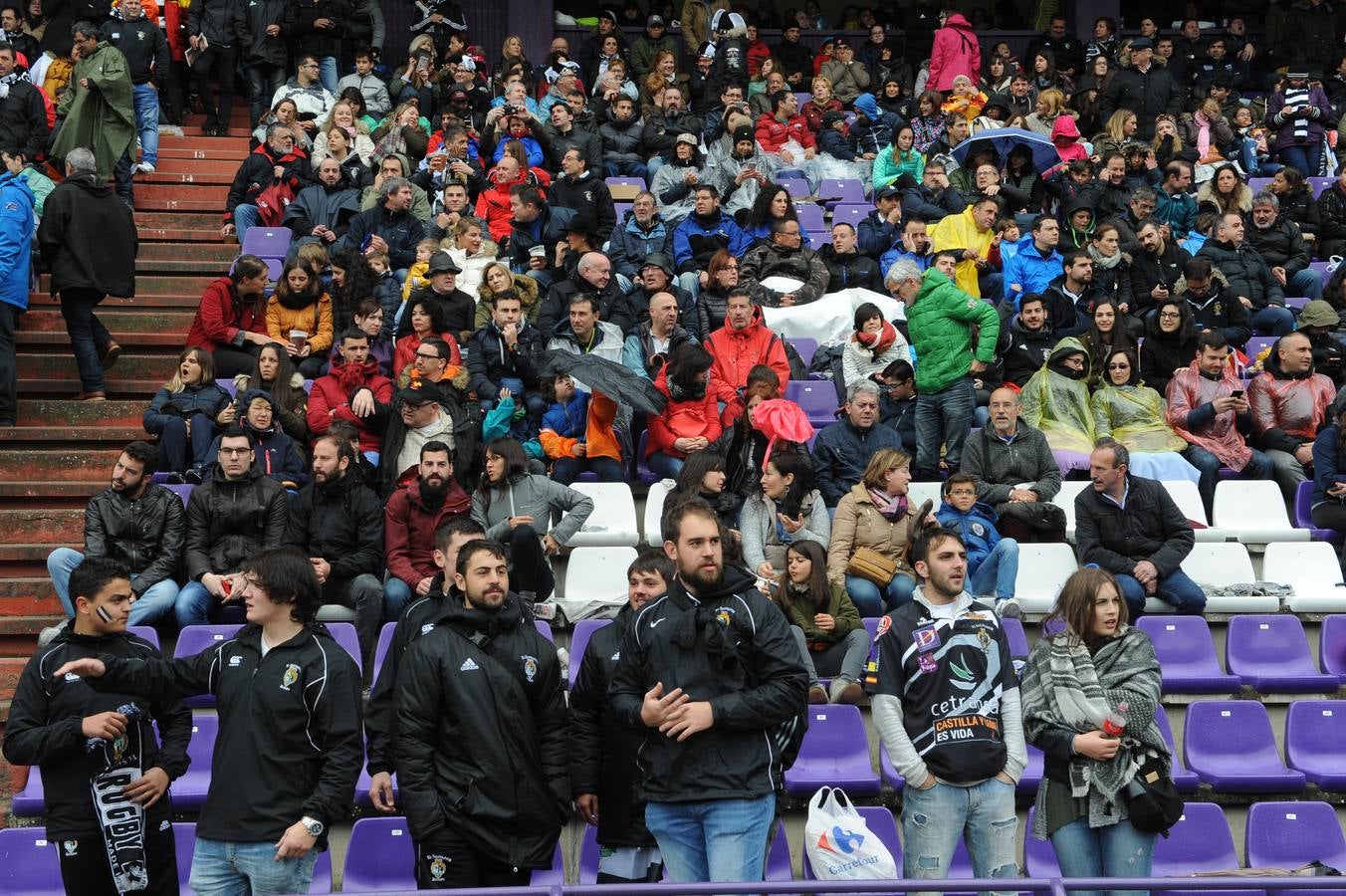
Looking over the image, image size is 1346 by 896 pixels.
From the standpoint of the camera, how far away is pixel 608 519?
28.0ft

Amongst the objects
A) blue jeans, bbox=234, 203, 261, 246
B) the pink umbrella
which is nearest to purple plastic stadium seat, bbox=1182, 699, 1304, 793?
the pink umbrella

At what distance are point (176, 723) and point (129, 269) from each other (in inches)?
224

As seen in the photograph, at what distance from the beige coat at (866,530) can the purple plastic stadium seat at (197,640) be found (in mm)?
3096

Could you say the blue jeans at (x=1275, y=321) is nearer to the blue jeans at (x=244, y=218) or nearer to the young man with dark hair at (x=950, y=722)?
the young man with dark hair at (x=950, y=722)

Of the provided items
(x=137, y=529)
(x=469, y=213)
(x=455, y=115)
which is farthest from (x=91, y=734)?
(x=455, y=115)

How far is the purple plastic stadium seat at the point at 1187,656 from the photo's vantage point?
294 inches

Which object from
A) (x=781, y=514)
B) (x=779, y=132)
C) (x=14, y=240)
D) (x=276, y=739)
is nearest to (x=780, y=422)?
(x=781, y=514)

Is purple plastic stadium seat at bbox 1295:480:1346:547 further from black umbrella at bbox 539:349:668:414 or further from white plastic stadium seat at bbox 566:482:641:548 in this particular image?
white plastic stadium seat at bbox 566:482:641:548

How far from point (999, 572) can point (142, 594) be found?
4423 millimetres

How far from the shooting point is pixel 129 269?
404 inches

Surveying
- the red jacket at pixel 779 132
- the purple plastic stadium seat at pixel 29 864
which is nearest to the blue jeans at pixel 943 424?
the purple plastic stadium seat at pixel 29 864

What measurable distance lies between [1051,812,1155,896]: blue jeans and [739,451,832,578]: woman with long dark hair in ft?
8.72

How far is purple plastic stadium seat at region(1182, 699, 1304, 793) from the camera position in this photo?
687cm

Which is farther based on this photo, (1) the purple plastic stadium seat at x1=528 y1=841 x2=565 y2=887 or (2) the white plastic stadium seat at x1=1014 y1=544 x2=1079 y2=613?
(2) the white plastic stadium seat at x1=1014 y1=544 x2=1079 y2=613
